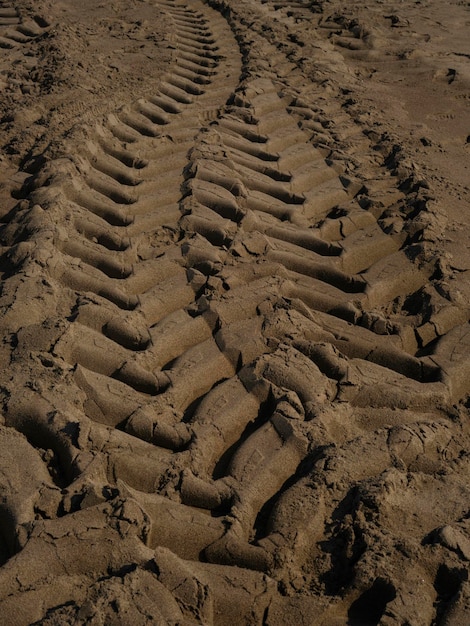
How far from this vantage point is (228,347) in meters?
2.88

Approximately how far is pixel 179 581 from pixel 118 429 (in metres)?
0.72

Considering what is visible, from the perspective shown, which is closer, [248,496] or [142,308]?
[248,496]

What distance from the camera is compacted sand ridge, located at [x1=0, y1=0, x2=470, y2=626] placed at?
1981 mm

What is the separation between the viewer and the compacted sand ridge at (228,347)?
198 cm

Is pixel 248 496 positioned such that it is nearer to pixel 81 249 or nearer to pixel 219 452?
pixel 219 452

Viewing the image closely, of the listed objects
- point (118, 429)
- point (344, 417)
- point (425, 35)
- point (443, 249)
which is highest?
point (425, 35)

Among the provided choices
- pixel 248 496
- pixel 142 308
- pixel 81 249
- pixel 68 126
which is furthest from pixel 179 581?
pixel 68 126

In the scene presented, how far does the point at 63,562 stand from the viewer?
1.93 m

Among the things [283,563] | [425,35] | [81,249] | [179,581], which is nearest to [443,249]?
[81,249]

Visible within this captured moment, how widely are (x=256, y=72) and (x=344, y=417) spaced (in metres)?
3.72

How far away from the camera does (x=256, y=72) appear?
5590mm

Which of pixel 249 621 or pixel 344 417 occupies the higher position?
pixel 344 417

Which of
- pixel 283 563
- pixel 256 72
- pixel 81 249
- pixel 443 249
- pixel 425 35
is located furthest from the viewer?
pixel 425 35

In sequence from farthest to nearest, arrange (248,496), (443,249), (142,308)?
1. (443,249)
2. (142,308)
3. (248,496)
